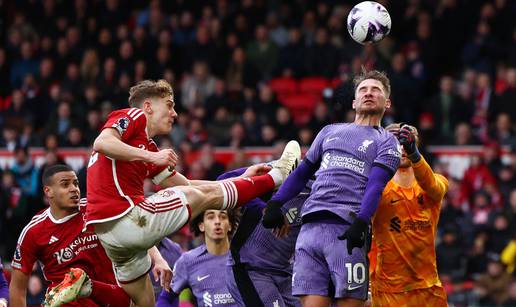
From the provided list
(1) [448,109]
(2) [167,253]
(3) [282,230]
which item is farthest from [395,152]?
(1) [448,109]

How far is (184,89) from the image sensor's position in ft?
64.8

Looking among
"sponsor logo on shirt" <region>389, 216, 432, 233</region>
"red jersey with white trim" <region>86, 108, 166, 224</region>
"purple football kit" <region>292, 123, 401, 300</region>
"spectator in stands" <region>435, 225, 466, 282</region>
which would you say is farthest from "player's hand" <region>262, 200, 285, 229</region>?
"spectator in stands" <region>435, 225, 466, 282</region>

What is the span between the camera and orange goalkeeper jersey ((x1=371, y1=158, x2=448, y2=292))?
9805 millimetres

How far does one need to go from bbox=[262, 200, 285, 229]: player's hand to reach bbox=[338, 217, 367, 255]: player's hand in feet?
1.98

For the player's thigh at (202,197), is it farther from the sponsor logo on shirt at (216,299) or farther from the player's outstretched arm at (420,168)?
the player's outstretched arm at (420,168)

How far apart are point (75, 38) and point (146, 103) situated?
12.1 metres

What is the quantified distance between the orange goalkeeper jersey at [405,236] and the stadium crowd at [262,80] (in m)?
5.23

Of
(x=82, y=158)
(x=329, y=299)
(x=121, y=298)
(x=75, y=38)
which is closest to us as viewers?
(x=329, y=299)

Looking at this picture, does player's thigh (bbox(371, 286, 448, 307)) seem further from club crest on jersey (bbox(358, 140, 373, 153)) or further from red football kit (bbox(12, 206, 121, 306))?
red football kit (bbox(12, 206, 121, 306))

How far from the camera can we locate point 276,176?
963 centimetres

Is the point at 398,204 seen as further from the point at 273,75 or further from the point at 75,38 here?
the point at 75,38

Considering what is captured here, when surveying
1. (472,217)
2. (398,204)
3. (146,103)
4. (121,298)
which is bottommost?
(472,217)

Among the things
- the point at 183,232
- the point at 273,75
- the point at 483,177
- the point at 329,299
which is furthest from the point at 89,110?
the point at 329,299

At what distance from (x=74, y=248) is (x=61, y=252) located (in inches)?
4.4
